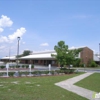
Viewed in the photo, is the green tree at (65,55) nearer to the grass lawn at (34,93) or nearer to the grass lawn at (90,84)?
the grass lawn at (90,84)

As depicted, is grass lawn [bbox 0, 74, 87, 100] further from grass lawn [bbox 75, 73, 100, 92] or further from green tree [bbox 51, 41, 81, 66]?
green tree [bbox 51, 41, 81, 66]

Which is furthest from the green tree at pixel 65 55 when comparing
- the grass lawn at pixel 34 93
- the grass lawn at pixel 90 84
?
the grass lawn at pixel 34 93

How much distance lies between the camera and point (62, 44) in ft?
113

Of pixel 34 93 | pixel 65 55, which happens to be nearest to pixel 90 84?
pixel 34 93

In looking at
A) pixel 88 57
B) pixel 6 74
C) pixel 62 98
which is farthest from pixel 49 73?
pixel 88 57

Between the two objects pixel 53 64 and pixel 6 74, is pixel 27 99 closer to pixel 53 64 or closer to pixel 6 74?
pixel 6 74

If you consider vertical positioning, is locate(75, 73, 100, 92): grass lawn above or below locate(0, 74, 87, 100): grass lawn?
below

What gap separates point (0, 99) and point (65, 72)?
2265 cm

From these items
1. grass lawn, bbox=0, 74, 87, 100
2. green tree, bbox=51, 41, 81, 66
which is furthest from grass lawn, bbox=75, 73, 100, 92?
green tree, bbox=51, 41, 81, 66

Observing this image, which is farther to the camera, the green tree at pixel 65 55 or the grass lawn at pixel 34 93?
the green tree at pixel 65 55

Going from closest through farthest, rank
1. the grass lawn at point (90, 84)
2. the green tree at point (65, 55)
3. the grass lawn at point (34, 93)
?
the grass lawn at point (34, 93) → the grass lawn at point (90, 84) → the green tree at point (65, 55)

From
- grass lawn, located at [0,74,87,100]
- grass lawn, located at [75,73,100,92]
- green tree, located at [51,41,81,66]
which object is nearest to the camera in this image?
grass lawn, located at [0,74,87,100]

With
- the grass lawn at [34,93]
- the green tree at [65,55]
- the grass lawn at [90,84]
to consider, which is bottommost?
the grass lawn at [90,84]

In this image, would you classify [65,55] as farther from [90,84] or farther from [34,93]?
[34,93]
